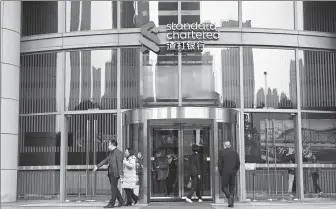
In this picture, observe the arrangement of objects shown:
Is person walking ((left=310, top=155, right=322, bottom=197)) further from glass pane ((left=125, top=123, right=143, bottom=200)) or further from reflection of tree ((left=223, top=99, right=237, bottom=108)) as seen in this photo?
glass pane ((left=125, top=123, right=143, bottom=200))

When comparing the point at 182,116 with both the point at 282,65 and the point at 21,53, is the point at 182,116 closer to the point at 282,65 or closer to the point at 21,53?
the point at 282,65

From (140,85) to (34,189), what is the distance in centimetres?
491

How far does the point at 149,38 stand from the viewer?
17.6 meters

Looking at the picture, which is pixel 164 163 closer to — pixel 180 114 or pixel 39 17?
pixel 180 114

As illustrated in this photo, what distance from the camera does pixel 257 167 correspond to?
17.3 m

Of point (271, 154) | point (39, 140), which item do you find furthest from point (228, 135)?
point (39, 140)

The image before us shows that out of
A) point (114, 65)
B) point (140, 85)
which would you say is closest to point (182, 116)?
point (140, 85)

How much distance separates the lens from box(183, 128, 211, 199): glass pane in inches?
659

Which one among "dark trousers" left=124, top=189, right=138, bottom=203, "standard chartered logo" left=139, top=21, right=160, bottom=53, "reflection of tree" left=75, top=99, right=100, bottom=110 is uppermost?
"standard chartered logo" left=139, top=21, right=160, bottom=53

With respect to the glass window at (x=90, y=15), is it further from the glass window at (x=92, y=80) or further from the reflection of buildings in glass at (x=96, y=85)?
the reflection of buildings in glass at (x=96, y=85)

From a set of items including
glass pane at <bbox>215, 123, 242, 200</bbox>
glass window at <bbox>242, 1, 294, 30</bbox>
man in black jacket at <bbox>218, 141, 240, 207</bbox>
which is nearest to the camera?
man in black jacket at <bbox>218, 141, 240, 207</bbox>

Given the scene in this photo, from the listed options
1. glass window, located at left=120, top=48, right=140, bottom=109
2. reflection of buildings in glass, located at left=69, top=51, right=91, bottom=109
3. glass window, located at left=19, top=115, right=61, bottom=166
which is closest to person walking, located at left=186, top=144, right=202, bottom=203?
glass window, located at left=120, top=48, right=140, bottom=109

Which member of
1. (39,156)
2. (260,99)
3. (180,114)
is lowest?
(39,156)

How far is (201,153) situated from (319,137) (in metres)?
4.09
